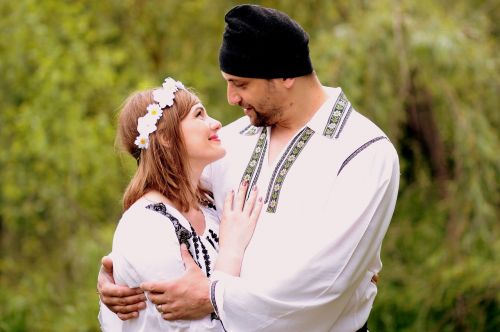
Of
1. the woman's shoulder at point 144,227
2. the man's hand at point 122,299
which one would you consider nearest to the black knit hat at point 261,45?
the woman's shoulder at point 144,227

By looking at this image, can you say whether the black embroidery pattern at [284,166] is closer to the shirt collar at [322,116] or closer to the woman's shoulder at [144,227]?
the shirt collar at [322,116]

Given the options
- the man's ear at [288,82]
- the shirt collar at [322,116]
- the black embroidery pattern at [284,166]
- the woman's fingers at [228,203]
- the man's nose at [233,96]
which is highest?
the man's ear at [288,82]

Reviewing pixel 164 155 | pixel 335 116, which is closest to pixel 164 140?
pixel 164 155

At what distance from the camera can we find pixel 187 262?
3.26 metres

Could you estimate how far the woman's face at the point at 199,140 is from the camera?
3.44 metres

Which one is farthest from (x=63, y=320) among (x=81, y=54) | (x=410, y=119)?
(x=410, y=119)

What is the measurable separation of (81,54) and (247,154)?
323 centimetres

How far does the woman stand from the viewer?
3260 millimetres

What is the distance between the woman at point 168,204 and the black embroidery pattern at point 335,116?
1.04 feet

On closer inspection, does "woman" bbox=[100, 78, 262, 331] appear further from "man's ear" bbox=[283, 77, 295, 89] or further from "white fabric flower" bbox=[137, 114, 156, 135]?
"man's ear" bbox=[283, 77, 295, 89]

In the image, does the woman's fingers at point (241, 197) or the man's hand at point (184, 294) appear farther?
the woman's fingers at point (241, 197)

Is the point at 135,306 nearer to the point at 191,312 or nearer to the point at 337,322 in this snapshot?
the point at 191,312

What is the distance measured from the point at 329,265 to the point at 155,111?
0.75 metres

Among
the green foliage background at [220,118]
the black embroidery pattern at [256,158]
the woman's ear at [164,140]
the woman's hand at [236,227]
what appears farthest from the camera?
the green foliage background at [220,118]
